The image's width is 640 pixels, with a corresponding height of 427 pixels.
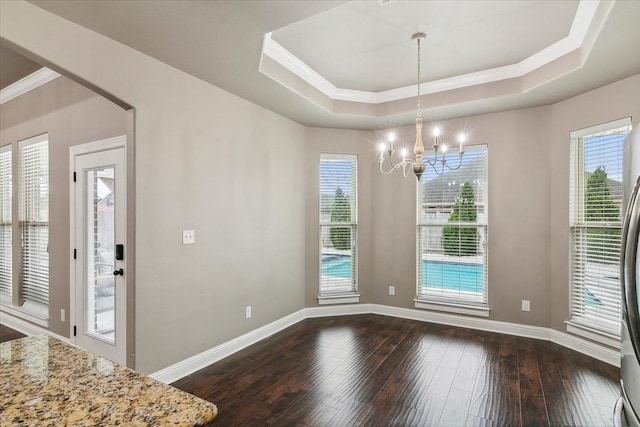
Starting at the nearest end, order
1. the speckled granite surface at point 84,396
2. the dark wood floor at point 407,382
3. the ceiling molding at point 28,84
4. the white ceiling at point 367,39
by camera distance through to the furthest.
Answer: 1. the speckled granite surface at point 84,396
2. the white ceiling at point 367,39
3. the dark wood floor at point 407,382
4. the ceiling molding at point 28,84

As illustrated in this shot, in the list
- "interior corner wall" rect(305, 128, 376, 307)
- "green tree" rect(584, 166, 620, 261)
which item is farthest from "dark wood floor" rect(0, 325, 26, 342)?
"green tree" rect(584, 166, 620, 261)

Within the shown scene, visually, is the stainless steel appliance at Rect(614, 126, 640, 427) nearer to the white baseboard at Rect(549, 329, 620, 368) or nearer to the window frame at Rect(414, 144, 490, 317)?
the white baseboard at Rect(549, 329, 620, 368)

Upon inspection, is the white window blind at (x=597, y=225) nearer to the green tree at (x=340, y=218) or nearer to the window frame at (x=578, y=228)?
the window frame at (x=578, y=228)

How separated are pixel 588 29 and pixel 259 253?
3.61 meters

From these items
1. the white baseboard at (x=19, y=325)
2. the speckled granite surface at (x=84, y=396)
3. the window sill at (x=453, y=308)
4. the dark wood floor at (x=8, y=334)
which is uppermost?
the speckled granite surface at (x=84, y=396)

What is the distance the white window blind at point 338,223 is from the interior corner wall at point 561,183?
2.40 metres

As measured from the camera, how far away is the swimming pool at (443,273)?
4.23m

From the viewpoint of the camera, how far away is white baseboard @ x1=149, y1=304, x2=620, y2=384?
118 inches

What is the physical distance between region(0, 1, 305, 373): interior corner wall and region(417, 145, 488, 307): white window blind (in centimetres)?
192

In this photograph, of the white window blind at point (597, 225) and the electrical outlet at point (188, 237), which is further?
the white window blind at point (597, 225)

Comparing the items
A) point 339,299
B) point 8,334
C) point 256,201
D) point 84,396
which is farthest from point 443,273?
point 8,334

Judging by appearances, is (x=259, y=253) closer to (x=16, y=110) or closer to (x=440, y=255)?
(x=440, y=255)

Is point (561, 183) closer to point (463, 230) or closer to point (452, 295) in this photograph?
point (463, 230)

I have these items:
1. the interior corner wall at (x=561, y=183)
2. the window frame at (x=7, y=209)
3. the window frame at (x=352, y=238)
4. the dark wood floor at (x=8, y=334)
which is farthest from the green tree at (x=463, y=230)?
the window frame at (x=7, y=209)
